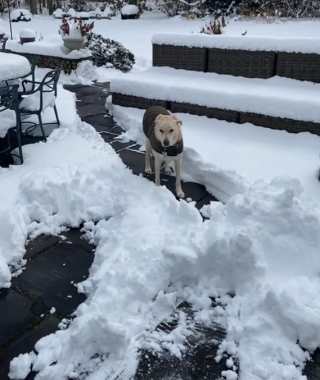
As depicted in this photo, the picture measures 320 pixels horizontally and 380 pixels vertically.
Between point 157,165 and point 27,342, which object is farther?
point 157,165

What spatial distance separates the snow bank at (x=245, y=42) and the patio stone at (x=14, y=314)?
15.7ft

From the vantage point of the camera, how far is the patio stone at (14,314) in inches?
93.6

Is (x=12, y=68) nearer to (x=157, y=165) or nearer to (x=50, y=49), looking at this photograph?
(x=157, y=165)

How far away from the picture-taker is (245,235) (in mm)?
2635

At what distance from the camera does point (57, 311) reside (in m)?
2.54

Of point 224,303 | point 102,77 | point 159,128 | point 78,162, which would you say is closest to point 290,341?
point 224,303

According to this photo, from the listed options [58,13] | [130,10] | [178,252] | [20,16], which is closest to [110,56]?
[178,252]

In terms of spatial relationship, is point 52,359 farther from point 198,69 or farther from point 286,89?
point 198,69

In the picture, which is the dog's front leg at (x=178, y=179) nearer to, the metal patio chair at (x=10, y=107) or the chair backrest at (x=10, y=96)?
the metal patio chair at (x=10, y=107)

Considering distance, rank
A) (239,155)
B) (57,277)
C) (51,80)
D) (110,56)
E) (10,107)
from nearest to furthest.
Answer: (57,277)
(10,107)
(239,155)
(51,80)
(110,56)

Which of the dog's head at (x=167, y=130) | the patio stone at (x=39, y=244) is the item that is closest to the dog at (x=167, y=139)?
the dog's head at (x=167, y=130)

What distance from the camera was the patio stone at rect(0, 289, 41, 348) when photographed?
2377mm

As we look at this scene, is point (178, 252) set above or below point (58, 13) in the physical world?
below

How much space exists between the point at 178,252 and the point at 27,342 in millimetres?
1077
